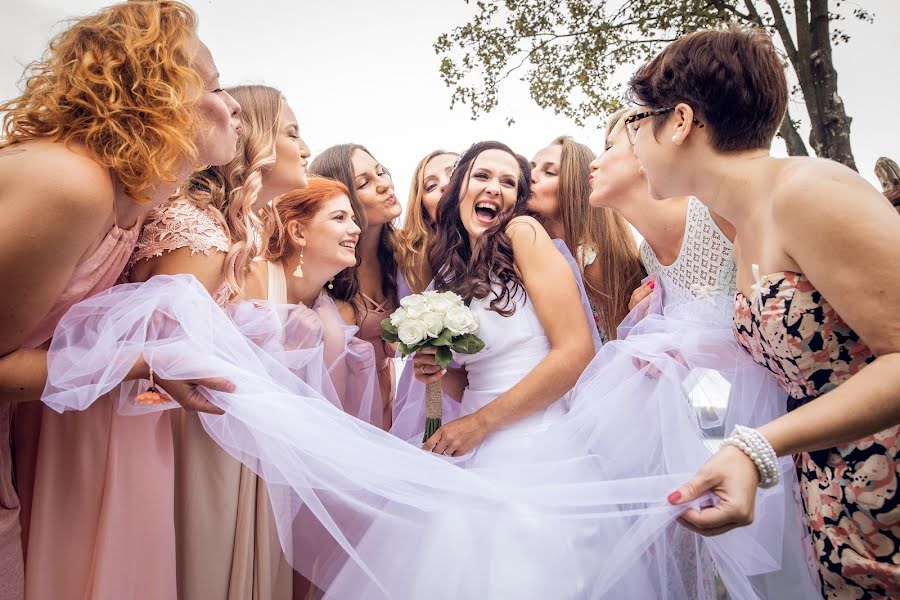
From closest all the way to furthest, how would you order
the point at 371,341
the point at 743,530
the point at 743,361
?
1. the point at 743,530
2. the point at 743,361
3. the point at 371,341

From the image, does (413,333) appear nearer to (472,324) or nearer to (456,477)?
(472,324)

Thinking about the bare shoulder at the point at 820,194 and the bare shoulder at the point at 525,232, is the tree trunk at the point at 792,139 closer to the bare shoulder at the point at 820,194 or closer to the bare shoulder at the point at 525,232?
the bare shoulder at the point at 525,232

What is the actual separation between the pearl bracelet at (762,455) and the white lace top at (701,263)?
4.45 ft

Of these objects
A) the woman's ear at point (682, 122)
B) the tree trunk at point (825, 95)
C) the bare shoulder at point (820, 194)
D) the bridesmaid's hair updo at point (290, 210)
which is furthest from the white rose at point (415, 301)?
the tree trunk at point (825, 95)

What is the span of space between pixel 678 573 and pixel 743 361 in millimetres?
846

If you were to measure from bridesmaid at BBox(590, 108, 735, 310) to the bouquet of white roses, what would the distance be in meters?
1.07

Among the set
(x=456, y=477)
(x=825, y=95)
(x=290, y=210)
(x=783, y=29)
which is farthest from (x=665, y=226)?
(x=783, y=29)

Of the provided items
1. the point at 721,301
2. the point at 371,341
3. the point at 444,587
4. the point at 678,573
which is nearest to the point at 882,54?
the point at 721,301

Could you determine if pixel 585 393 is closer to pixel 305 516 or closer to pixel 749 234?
pixel 749 234

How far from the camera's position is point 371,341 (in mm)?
4254

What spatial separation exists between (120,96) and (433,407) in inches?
78.9

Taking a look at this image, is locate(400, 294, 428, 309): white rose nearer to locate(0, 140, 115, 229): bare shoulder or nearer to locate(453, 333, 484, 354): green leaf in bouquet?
locate(453, 333, 484, 354): green leaf in bouquet

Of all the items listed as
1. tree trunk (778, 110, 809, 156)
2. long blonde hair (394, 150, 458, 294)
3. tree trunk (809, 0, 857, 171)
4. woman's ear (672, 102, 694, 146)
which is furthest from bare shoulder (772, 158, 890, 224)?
tree trunk (778, 110, 809, 156)

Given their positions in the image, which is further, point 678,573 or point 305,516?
point 305,516
